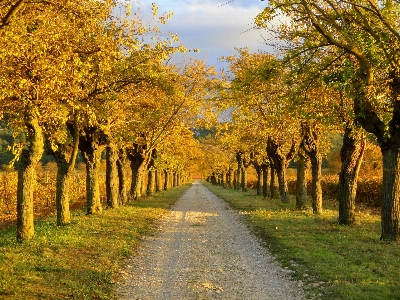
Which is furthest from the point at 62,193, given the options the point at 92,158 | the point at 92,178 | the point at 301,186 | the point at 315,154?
the point at 301,186

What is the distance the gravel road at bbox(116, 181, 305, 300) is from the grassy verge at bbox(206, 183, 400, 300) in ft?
1.66

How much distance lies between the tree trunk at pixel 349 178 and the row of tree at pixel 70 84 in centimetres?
788

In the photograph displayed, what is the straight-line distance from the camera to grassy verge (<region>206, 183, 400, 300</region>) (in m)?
8.03

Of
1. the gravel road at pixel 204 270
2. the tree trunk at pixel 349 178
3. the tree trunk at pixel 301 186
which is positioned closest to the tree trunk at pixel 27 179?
the gravel road at pixel 204 270

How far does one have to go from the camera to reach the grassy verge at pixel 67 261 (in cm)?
765

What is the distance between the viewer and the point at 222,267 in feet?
33.7

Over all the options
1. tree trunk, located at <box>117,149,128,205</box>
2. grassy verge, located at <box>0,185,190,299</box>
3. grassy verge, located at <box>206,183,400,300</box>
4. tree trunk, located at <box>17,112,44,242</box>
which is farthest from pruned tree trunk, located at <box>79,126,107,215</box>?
grassy verge, located at <box>206,183,400,300</box>

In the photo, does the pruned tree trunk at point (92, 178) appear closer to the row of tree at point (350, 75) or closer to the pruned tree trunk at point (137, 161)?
the row of tree at point (350, 75)

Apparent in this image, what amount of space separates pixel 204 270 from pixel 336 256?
3.83m

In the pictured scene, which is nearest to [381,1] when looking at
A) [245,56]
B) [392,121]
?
[392,121]

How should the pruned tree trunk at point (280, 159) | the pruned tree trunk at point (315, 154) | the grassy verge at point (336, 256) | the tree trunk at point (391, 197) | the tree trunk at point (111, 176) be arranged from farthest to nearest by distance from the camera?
the pruned tree trunk at point (280, 159) < the tree trunk at point (111, 176) < the pruned tree trunk at point (315, 154) < the tree trunk at point (391, 197) < the grassy verge at point (336, 256)

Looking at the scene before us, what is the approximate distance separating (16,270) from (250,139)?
73.0 ft

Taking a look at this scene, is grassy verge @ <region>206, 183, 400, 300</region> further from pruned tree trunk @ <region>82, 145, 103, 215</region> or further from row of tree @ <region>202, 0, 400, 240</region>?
pruned tree trunk @ <region>82, 145, 103, 215</region>

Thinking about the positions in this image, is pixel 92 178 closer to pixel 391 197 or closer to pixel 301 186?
pixel 301 186
